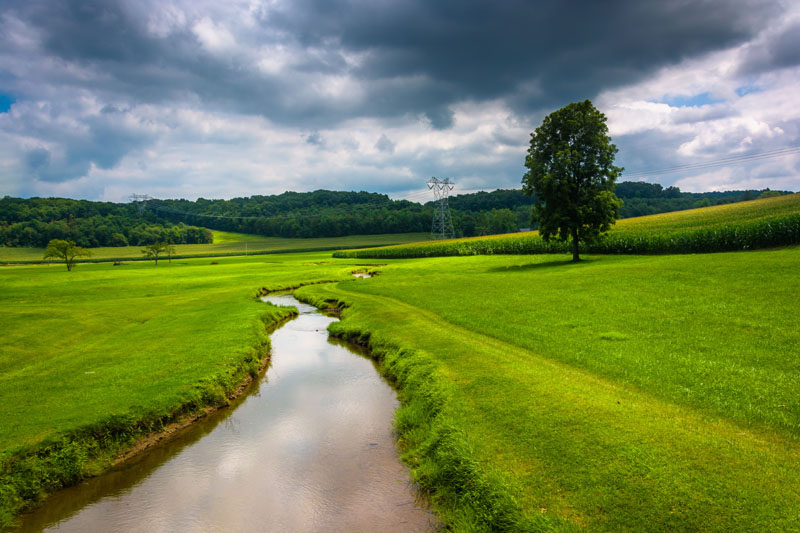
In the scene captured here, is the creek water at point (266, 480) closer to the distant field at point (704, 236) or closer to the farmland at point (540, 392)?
the farmland at point (540, 392)

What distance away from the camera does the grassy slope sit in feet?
34.2

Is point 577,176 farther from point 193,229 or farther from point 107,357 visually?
point 193,229

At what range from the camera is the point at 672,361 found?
1355 centimetres

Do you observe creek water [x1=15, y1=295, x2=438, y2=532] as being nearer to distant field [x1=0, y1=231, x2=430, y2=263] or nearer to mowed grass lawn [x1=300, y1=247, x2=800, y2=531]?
mowed grass lawn [x1=300, y1=247, x2=800, y2=531]

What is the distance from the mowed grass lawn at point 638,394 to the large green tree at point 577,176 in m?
18.4

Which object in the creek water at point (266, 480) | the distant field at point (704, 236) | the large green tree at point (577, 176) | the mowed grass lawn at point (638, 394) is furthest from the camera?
the large green tree at point (577, 176)

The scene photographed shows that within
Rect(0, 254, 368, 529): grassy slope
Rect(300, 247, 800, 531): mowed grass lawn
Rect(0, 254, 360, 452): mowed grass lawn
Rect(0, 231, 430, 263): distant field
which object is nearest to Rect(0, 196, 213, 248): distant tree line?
Rect(0, 231, 430, 263): distant field

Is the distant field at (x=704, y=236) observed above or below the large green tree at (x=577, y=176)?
below

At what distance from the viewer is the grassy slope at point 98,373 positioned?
1043 cm

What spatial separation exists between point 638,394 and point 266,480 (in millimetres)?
10233

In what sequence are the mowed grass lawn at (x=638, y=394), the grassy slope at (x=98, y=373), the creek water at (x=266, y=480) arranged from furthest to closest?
1. the grassy slope at (x=98, y=373)
2. the creek water at (x=266, y=480)
3. the mowed grass lawn at (x=638, y=394)

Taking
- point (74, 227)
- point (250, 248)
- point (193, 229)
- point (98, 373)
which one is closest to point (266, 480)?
point (98, 373)

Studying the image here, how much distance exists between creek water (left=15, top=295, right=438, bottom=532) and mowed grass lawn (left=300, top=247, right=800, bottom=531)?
100 inches

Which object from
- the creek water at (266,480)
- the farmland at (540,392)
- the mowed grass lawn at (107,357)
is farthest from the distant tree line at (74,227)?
the creek water at (266,480)
